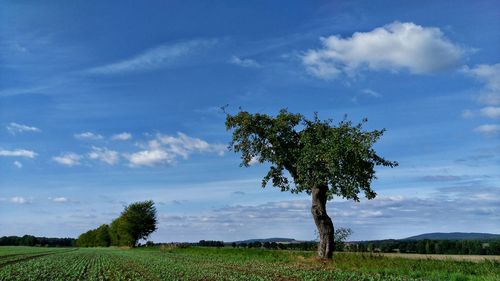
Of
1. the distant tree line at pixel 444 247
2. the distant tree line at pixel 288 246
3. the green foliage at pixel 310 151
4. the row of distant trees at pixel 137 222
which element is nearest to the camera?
the green foliage at pixel 310 151

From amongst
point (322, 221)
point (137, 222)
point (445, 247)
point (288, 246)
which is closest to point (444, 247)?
point (445, 247)

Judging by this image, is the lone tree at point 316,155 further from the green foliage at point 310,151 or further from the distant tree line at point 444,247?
the distant tree line at point 444,247

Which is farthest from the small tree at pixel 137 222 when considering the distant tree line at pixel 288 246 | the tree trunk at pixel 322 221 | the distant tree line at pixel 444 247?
the tree trunk at pixel 322 221

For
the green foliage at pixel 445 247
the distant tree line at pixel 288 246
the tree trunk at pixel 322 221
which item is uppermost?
the tree trunk at pixel 322 221

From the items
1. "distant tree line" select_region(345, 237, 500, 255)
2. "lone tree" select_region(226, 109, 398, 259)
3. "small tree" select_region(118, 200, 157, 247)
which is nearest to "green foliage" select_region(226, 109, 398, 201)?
"lone tree" select_region(226, 109, 398, 259)

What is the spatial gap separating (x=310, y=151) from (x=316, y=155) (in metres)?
0.71

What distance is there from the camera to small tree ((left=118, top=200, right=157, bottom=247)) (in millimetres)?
129875

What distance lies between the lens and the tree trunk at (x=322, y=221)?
139 feet

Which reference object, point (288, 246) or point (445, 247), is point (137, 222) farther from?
point (445, 247)

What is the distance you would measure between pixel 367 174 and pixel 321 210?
5.25m

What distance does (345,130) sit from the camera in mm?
42469

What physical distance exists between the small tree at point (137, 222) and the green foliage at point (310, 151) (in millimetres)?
91229

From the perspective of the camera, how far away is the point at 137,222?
426ft

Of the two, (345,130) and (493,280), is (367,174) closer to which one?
(345,130)
